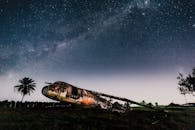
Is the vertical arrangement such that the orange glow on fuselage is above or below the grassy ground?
above

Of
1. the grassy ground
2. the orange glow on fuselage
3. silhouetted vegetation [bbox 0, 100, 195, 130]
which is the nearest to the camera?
the grassy ground

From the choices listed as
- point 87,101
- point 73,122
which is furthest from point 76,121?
point 87,101

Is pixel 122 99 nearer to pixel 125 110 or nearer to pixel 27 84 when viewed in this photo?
pixel 125 110

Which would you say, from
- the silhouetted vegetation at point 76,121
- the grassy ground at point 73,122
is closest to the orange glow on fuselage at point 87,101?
the silhouetted vegetation at point 76,121

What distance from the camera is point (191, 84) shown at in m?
78.1

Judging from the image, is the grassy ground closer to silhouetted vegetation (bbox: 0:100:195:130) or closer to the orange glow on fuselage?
silhouetted vegetation (bbox: 0:100:195:130)

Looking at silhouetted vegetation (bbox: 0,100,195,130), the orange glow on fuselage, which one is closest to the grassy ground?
silhouetted vegetation (bbox: 0,100,195,130)

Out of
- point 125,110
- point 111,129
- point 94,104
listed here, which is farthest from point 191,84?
point 111,129

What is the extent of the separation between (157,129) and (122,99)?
33.8 feet

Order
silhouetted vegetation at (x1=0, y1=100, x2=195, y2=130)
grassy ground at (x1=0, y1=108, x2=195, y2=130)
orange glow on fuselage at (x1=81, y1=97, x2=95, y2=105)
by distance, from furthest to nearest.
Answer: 1. orange glow on fuselage at (x1=81, y1=97, x2=95, y2=105)
2. silhouetted vegetation at (x1=0, y1=100, x2=195, y2=130)
3. grassy ground at (x1=0, y1=108, x2=195, y2=130)

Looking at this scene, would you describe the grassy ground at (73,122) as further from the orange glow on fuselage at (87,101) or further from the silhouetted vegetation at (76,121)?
the orange glow on fuselage at (87,101)

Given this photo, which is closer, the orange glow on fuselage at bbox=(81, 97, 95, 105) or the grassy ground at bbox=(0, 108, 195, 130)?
the grassy ground at bbox=(0, 108, 195, 130)

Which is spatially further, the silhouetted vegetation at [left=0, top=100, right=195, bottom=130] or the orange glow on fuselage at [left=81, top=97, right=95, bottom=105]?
the orange glow on fuselage at [left=81, top=97, right=95, bottom=105]

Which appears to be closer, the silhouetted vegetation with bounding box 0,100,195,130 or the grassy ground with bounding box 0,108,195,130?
the grassy ground with bounding box 0,108,195,130
